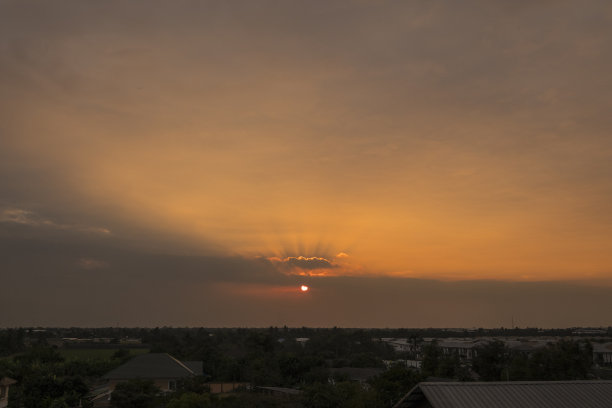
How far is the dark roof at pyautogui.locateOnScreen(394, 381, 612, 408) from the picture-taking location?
20281 mm

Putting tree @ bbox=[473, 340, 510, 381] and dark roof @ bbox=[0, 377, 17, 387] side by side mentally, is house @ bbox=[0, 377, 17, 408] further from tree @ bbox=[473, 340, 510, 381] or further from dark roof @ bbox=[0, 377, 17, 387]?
tree @ bbox=[473, 340, 510, 381]

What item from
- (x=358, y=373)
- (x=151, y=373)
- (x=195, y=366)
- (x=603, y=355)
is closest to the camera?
(x=151, y=373)

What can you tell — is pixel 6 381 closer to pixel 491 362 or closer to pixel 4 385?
pixel 4 385

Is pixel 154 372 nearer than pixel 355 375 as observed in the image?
Yes

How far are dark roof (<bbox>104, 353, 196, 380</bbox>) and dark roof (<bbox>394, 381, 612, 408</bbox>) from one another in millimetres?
46311

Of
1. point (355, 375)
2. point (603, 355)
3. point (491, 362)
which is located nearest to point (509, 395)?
point (491, 362)

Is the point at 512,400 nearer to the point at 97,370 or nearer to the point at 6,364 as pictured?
the point at 97,370

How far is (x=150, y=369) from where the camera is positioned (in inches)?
2515

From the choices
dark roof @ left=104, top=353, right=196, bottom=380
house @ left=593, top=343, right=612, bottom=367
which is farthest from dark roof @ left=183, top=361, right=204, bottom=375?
house @ left=593, top=343, right=612, bottom=367

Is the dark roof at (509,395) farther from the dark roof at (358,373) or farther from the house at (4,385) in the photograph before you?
the house at (4,385)

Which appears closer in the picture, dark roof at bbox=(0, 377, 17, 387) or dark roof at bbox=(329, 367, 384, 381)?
dark roof at bbox=(0, 377, 17, 387)

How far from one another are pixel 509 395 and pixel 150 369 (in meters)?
50.9

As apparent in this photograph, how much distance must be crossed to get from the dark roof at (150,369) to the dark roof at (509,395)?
4631cm

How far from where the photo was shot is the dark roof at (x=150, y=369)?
202 feet
